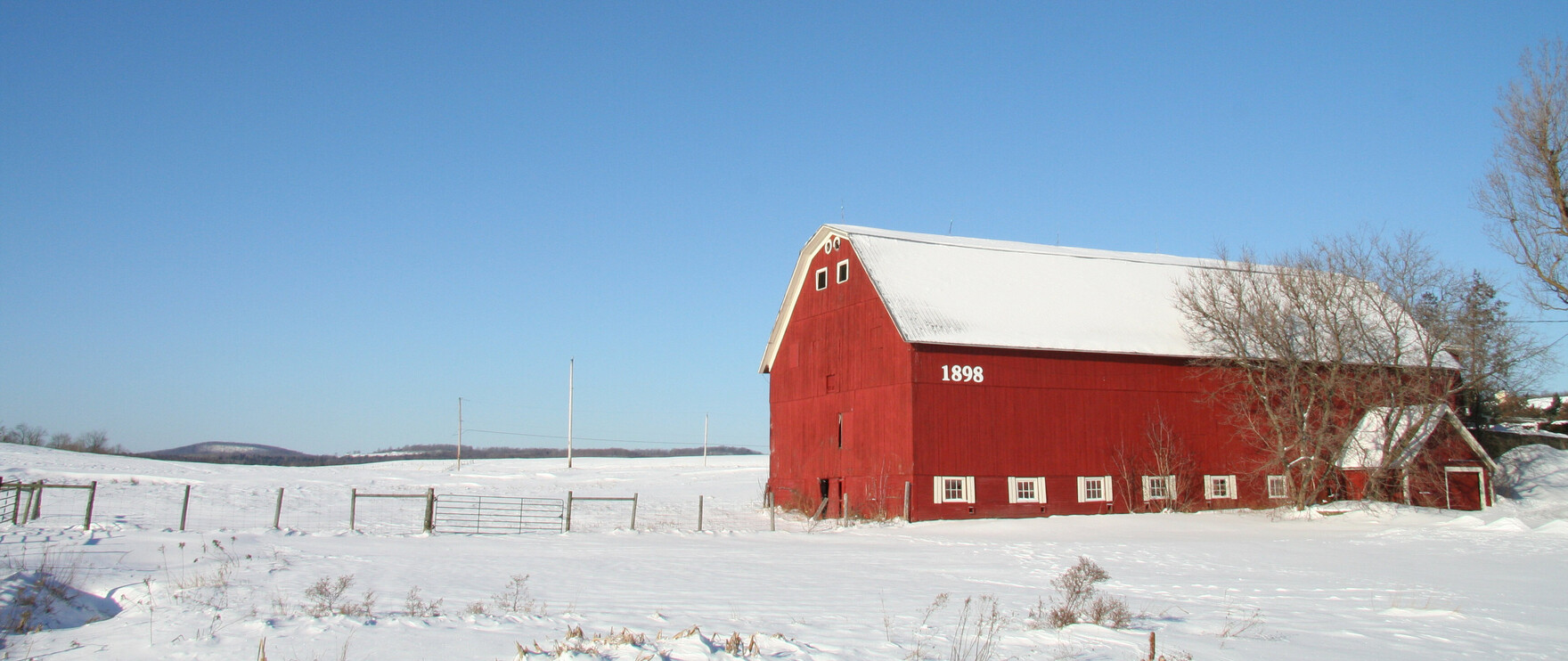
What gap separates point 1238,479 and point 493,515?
21370 mm

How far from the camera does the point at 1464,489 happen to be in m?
28.1

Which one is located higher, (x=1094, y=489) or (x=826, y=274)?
(x=826, y=274)

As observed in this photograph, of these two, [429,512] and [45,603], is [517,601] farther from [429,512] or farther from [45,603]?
[429,512]

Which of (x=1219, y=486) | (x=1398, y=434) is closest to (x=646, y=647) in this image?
(x=1219, y=486)

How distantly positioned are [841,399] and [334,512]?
14.7 meters

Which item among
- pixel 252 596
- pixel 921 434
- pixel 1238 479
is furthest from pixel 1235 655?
pixel 1238 479

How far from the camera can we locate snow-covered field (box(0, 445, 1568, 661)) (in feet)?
26.1

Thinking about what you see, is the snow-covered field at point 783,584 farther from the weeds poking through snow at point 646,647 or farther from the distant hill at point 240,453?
the distant hill at point 240,453

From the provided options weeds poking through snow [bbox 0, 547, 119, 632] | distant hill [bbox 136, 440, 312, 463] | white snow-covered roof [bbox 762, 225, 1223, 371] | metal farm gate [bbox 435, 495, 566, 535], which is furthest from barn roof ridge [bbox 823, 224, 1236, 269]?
distant hill [bbox 136, 440, 312, 463]

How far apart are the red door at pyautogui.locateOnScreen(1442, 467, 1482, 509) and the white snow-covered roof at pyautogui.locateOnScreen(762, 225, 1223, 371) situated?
838 centimetres

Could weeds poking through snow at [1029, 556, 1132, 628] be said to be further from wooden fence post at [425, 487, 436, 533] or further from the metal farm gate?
the metal farm gate

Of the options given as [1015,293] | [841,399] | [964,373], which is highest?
[1015,293]

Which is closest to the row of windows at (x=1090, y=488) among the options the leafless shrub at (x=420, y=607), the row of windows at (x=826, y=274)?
the row of windows at (x=826, y=274)

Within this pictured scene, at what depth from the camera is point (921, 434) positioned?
25.1 meters
